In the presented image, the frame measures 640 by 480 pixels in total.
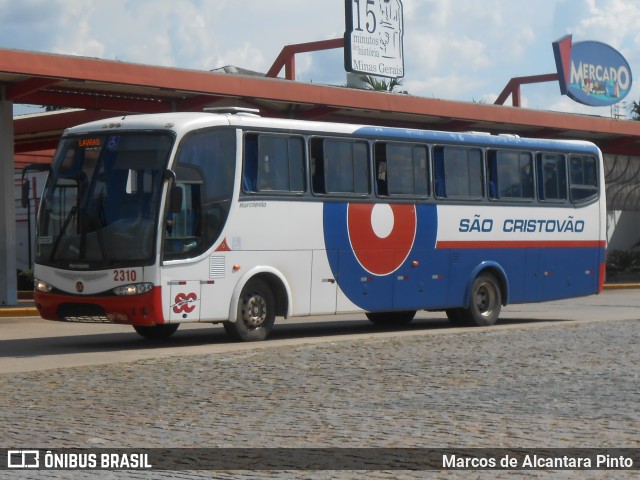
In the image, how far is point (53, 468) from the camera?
7.73m

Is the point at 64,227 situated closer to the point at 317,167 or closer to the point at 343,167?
the point at 317,167

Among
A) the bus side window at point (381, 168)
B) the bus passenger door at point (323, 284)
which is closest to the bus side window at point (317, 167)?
the bus passenger door at point (323, 284)

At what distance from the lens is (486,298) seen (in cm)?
2122

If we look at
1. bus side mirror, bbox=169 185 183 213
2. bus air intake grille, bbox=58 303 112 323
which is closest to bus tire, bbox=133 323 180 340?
bus air intake grille, bbox=58 303 112 323

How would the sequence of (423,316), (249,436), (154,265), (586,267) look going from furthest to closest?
1. (423,316)
2. (586,267)
3. (154,265)
4. (249,436)

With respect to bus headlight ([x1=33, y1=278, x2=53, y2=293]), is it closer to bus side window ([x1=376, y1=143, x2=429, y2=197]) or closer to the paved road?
the paved road

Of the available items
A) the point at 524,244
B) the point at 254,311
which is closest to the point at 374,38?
the point at 524,244

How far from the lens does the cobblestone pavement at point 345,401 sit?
860 cm

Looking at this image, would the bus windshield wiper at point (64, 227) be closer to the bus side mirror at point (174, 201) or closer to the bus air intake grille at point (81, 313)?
the bus air intake grille at point (81, 313)

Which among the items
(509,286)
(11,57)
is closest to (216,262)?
(509,286)

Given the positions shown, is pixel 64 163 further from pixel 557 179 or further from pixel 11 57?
pixel 557 179

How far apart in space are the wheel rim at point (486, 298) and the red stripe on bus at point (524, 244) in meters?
0.70

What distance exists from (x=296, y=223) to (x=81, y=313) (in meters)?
3.48

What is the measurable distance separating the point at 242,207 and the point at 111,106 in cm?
1128
